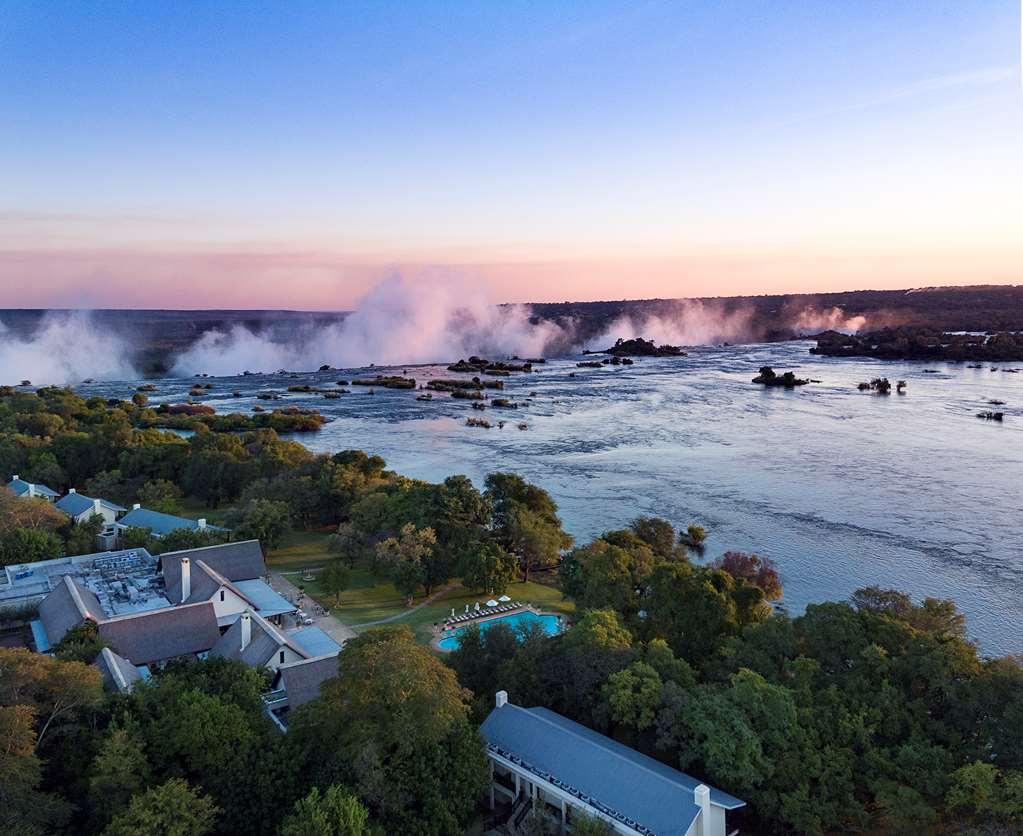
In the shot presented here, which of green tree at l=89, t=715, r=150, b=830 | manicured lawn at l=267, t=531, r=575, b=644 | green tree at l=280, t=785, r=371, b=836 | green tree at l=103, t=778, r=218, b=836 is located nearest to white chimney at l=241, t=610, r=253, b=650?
manicured lawn at l=267, t=531, r=575, b=644

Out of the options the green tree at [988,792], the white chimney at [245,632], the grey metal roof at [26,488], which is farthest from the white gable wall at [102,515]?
the green tree at [988,792]

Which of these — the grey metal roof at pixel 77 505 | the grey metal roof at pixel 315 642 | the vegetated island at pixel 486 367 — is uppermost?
the vegetated island at pixel 486 367

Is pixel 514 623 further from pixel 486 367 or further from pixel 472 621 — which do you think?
pixel 486 367

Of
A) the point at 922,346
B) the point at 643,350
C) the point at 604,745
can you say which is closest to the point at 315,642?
the point at 604,745

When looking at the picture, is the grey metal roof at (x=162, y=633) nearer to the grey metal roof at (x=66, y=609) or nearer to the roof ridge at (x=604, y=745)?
the grey metal roof at (x=66, y=609)

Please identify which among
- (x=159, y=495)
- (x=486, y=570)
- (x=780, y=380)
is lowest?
(x=159, y=495)

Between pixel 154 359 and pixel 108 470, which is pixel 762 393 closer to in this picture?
pixel 108 470
